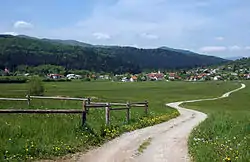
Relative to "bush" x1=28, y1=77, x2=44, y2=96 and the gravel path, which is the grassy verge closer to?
the gravel path

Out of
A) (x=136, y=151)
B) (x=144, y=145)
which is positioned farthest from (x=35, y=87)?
(x=136, y=151)

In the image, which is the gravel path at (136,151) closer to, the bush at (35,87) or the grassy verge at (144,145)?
the grassy verge at (144,145)

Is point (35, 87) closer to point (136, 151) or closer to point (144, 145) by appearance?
point (144, 145)

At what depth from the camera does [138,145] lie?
16312mm

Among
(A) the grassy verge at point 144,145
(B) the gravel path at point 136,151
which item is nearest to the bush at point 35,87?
(B) the gravel path at point 136,151

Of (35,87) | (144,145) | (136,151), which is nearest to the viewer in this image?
(136,151)

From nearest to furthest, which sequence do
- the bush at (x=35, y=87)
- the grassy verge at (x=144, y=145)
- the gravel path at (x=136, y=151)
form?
the gravel path at (x=136, y=151), the grassy verge at (x=144, y=145), the bush at (x=35, y=87)

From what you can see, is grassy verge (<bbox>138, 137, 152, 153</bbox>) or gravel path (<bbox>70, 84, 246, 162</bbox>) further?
grassy verge (<bbox>138, 137, 152, 153</bbox>)

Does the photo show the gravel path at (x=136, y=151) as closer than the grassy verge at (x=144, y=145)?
Yes

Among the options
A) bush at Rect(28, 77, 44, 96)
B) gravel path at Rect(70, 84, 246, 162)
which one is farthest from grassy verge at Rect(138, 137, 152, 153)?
bush at Rect(28, 77, 44, 96)

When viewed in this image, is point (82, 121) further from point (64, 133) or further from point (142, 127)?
point (142, 127)

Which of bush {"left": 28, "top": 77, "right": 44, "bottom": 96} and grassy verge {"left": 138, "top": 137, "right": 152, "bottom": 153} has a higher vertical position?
grassy verge {"left": 138, "top": 137, "right": 152, "bottom": 153}

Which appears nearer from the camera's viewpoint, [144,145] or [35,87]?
[144,145]

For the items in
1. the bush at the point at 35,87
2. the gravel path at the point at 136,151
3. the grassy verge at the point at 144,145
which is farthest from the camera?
the bush at the point at 35,87
